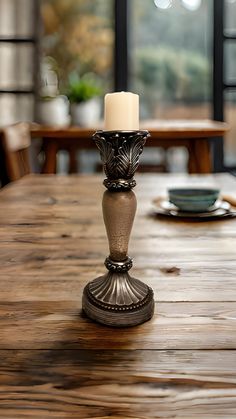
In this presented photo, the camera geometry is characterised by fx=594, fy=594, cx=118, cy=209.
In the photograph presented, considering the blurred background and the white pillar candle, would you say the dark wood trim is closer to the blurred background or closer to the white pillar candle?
the blurred background

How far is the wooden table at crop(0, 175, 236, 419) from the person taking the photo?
1.54 ft

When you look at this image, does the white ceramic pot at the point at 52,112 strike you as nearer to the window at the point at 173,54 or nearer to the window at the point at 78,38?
the window at the point at 78,38

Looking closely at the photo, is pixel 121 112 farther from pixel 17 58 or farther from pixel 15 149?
pixel 17 58

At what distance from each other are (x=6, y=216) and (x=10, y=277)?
49 cm

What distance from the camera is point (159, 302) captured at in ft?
2.36

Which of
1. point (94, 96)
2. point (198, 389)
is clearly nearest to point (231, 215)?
point (198, 389)

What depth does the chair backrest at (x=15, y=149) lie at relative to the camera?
1774 mm

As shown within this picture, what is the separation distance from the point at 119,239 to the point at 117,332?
0.34 ft

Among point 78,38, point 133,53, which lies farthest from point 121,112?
point 78,38

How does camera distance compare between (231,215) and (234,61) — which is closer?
(231,215)

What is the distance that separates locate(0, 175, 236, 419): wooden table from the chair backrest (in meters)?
0.63

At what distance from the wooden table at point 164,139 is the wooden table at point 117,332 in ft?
6.75

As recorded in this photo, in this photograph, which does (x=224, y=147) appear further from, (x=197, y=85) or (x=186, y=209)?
(x=186, y=209)

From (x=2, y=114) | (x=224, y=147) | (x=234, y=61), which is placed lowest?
(x=224, y=147)
